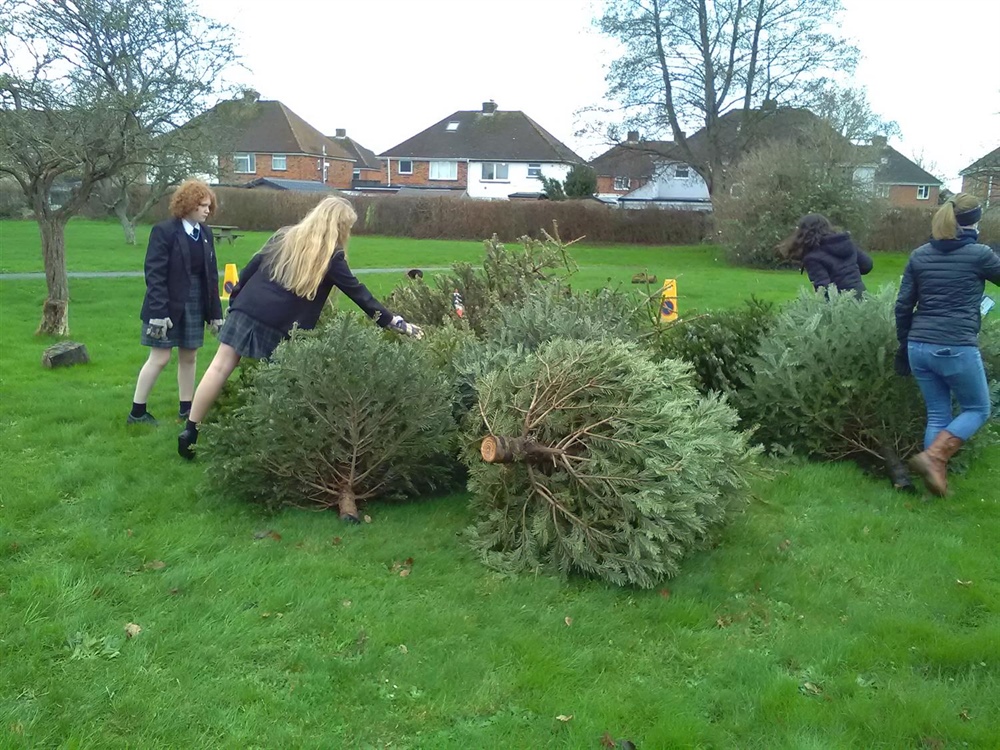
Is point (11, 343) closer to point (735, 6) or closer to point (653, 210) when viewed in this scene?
point (653, 210)

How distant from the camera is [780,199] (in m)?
28.0

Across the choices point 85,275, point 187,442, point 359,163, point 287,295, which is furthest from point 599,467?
point 359,163

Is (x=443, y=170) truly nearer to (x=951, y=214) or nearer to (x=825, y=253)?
(x=825, y=253)

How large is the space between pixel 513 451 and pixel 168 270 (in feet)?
12.1

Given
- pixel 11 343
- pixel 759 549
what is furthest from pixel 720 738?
pixel 11 343

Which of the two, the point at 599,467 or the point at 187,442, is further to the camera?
the point at 187,442

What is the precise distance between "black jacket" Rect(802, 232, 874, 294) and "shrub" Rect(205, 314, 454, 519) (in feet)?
13.9

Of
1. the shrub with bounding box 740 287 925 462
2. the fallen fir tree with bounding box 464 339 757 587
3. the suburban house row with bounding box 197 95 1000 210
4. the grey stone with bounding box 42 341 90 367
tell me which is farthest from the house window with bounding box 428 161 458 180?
the fallen fir tree with bounding box 464 339 757 587

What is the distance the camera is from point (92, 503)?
17.6 ft

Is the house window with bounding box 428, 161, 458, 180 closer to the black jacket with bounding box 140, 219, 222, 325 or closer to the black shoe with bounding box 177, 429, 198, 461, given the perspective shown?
the black jacket with bounding box 140, 219, 222, 325

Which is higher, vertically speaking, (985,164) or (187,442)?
(985,164)

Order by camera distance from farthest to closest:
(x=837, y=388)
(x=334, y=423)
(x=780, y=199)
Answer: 1. (x=780, y=199)
2. (x=837, y=388)
3. (x=334, y=423)

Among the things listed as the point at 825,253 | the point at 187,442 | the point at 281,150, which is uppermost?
the point at 281,150

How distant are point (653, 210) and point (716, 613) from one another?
37.0 meters
